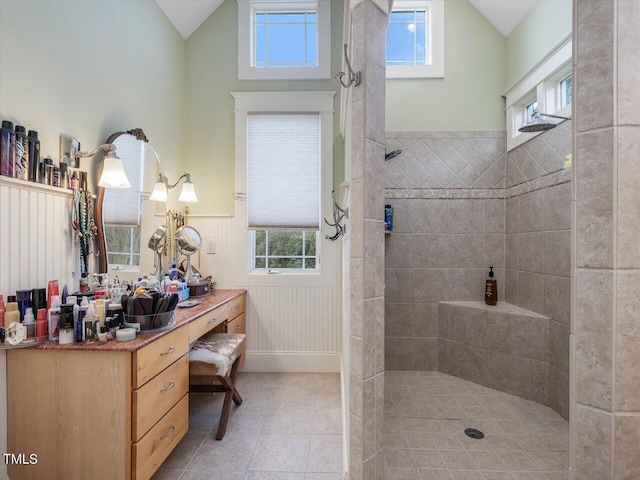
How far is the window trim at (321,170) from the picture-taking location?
3.05 meters

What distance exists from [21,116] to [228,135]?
1.79m

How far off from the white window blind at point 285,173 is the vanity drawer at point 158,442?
70.1 inches

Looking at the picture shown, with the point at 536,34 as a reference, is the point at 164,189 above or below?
below

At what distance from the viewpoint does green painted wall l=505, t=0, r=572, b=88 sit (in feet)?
7.54

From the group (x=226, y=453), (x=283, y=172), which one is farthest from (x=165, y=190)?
(x=226, y=453)

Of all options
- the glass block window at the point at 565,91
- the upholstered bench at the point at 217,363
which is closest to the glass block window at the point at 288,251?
the upholstered bench at the point at 217,363

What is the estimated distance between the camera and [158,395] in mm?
1518

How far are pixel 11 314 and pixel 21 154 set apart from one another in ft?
2.47

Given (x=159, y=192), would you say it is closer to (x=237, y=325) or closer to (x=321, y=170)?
(x=237, y=325)

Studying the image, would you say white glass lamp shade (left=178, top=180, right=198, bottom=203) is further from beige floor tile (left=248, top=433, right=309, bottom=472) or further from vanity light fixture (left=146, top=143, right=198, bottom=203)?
beige floor tile (left=248, top=433, right=309, bottom=472)

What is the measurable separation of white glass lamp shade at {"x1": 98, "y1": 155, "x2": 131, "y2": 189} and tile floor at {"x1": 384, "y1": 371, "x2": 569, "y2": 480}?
2324mm

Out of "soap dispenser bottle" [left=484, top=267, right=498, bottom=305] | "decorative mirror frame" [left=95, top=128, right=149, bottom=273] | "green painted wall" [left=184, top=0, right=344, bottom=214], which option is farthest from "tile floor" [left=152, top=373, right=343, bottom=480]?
"green painted wall" [left=184, top=0, right=344, bottom=214]

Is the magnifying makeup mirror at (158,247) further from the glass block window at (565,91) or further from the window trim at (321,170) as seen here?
the glass block window at (565,91)

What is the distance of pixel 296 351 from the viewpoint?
120 inches
